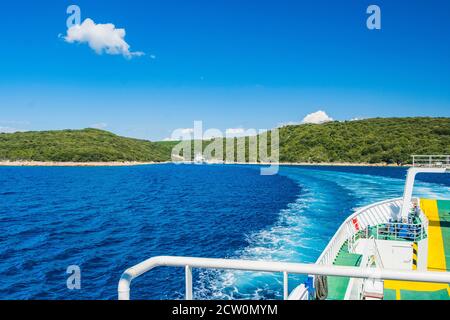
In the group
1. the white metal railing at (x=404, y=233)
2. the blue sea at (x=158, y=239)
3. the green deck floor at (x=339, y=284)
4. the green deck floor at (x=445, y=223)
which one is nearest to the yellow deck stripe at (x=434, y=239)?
the green deck floor at (x=445, y=223)

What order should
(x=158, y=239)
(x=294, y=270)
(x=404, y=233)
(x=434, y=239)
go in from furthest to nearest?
1. (x=158, y=239)
2. (x=404, y=233)
3. (x=434, y=239)
4. (x=294, y=270)

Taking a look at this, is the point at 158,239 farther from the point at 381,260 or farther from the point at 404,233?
the point at 404,233

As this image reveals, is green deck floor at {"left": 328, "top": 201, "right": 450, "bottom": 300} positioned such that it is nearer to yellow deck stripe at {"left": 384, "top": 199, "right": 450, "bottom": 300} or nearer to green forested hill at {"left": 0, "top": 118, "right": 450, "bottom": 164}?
yellow deck stripe at {"left": 384, "top": 199, "right": 450, "bottom": 300}

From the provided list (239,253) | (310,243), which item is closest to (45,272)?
(239,253)

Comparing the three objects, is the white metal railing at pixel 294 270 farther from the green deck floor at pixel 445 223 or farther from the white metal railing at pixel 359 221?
the green deck floor at pixel 445 223

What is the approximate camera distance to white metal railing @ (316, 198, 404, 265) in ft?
51.2

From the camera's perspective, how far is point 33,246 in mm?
27688

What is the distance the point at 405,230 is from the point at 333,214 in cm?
2027

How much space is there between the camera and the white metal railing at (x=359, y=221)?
1560 centimetres

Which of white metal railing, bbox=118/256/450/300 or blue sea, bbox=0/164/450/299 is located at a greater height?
white metal railing, bbox=118/256/450/300

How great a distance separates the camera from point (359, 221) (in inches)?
823

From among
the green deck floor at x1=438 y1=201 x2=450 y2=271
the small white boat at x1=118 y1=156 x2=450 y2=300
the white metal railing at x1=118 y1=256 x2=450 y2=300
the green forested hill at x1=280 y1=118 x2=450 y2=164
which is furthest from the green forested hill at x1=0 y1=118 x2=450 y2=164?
the white metal railing at x1=118 y1=256 x2=450 y2=300

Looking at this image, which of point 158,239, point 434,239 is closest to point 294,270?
point 434,239

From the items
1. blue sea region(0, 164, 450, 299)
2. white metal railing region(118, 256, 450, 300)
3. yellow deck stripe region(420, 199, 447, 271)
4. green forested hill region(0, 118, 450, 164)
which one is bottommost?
blue sea region(0, 164, 450, 299)
